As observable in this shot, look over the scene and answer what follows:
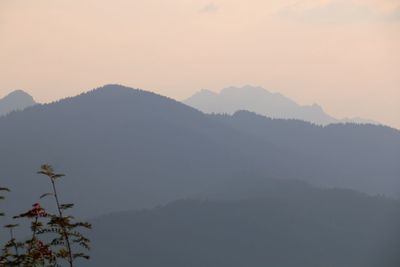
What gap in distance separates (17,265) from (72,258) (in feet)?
4.32

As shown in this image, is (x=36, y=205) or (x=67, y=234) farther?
(x=36, y=205)

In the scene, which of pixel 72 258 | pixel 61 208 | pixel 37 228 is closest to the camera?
pixel 72 258

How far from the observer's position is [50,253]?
454 inches

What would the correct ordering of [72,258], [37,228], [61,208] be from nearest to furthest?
[72,258], [61,208], [37,228]

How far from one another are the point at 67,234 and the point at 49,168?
143 centimetres

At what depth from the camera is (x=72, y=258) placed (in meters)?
10.7

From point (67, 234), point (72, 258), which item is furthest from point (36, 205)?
point (72, 258)

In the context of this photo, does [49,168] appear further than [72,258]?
Yes

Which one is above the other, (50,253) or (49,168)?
(49,168)

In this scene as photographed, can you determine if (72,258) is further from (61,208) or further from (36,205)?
(36,205)

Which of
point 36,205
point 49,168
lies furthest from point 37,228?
point 49,168

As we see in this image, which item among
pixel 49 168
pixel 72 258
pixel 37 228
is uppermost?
pixel 49 168

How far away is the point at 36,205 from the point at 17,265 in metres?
1.40

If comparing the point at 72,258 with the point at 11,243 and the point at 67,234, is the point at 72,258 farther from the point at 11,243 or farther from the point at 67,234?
the point at 11,243
